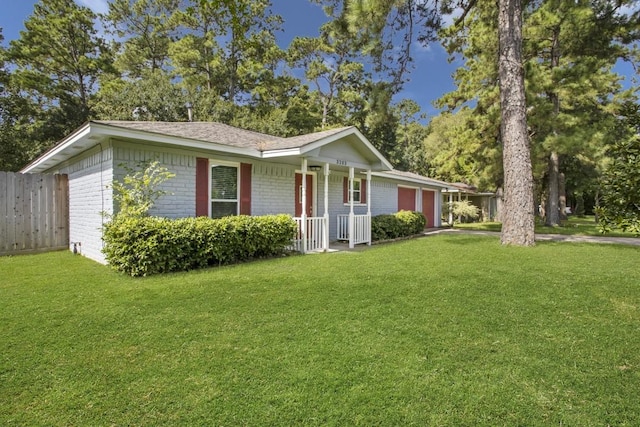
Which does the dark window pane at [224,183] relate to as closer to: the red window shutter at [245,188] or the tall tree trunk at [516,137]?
the red window shutter at [245,188]

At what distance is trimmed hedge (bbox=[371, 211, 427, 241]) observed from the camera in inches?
458

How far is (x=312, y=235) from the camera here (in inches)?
366

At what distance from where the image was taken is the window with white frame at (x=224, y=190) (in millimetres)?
8156

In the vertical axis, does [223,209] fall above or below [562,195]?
below

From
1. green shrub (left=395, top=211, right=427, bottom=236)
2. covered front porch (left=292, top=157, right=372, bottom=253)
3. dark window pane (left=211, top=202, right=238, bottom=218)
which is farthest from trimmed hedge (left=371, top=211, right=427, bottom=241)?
dark window pane (left=211, top=202, right=238, bottom=218)

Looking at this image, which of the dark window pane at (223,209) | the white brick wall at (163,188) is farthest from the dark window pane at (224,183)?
the white brick wall at (163,188)

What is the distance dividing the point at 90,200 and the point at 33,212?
2.84m

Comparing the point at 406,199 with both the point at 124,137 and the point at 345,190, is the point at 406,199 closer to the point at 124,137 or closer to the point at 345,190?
the point at 345,190

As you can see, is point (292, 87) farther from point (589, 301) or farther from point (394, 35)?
point (589, 301)

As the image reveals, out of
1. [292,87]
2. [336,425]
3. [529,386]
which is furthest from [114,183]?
[292,87]

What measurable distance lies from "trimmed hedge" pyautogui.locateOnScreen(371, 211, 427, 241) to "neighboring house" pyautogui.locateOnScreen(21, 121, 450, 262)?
0.93m

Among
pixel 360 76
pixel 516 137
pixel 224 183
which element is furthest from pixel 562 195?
pixel 224 183

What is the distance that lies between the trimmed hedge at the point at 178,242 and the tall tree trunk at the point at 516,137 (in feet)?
25.5

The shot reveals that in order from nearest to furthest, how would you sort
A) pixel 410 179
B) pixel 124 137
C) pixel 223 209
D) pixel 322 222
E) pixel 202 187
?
pixel 124 137 < pixel 202 187 < pixel 223 209 < pixel 322 222 < pixel 410 179
